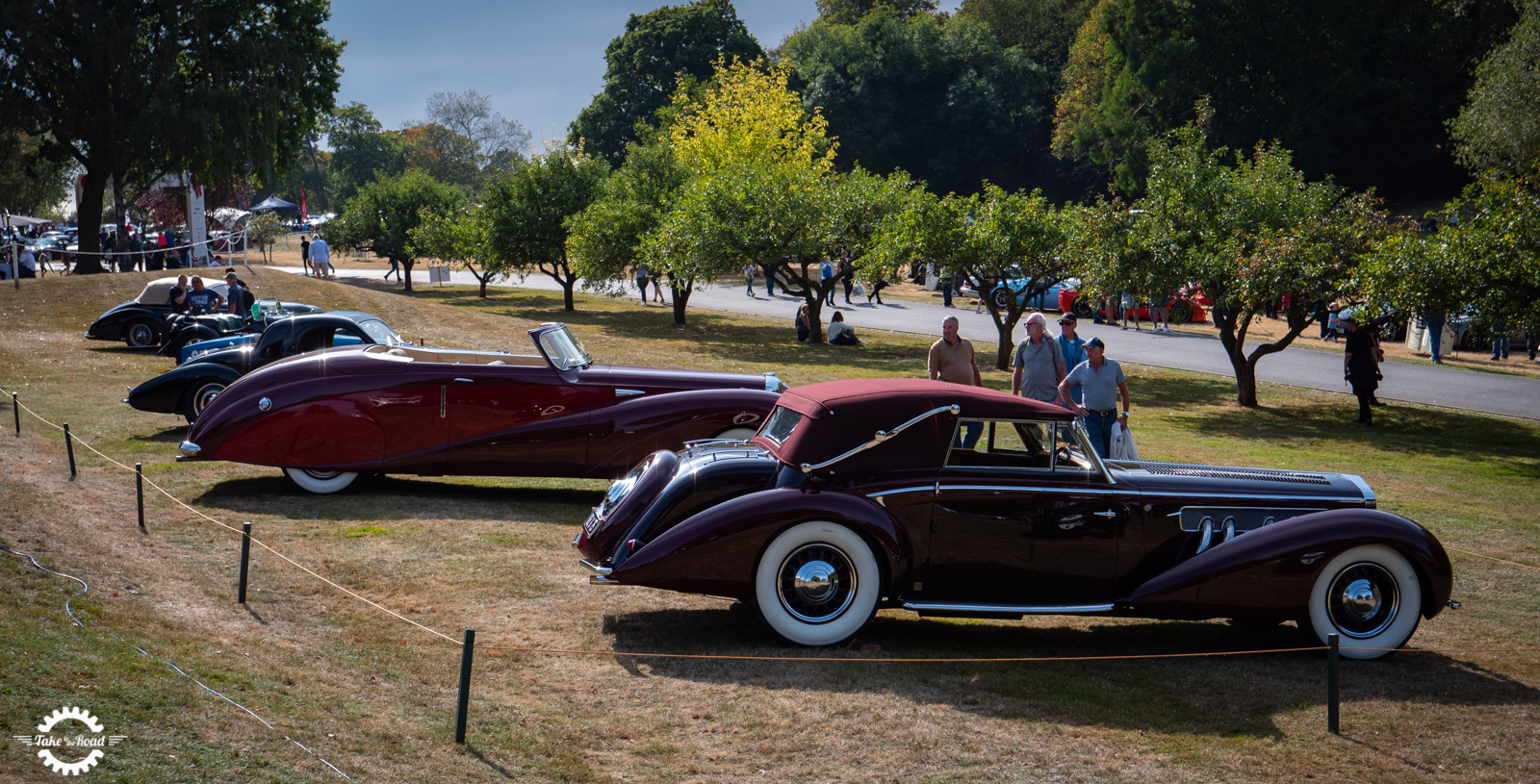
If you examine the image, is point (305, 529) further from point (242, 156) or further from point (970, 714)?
point (242, 156)

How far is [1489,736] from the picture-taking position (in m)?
5.49

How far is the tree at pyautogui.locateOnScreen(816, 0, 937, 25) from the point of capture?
84.4 m

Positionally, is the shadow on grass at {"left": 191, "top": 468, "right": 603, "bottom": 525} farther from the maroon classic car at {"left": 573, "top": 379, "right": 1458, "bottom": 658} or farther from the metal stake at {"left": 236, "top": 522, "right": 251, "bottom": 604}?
the maroon classic car at {"left": 573, "top": 379, "right": 1458, "bottom": 658}

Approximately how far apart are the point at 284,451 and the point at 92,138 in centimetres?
3209

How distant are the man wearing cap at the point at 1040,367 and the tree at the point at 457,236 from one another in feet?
101

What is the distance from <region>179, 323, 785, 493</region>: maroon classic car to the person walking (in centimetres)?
1333

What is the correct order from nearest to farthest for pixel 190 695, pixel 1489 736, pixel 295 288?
pixel 190 695 < pixel 1489 736 < pixel 295 288

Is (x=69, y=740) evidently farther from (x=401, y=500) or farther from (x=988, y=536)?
(x=401, y=500)

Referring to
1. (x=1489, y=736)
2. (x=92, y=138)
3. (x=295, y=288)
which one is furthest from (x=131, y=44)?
(x=1489, y=736)

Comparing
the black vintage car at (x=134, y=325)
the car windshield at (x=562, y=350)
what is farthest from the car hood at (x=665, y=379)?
the black vintage car at (x=134, y=325)

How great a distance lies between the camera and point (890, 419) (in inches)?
268

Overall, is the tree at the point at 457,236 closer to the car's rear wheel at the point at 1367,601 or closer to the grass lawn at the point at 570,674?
the grass lawn at the point at 570,674

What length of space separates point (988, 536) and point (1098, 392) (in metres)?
4.08

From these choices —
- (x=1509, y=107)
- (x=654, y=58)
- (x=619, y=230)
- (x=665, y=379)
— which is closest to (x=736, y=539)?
(x=665, y=379)
